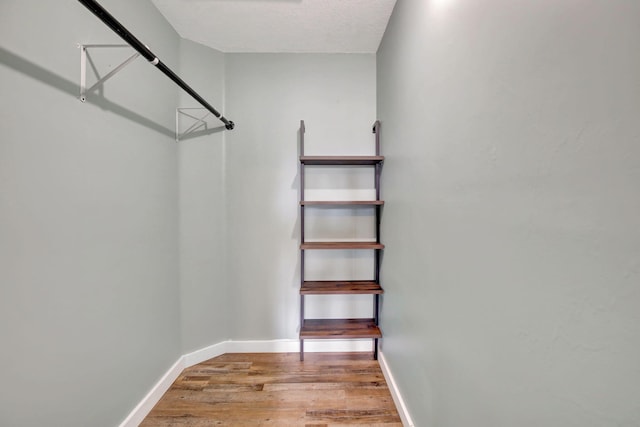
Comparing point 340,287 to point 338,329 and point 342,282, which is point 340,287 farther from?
point 338,329

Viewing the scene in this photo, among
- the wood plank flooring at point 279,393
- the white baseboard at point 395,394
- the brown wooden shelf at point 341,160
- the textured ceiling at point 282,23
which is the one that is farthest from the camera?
the brown wooden shelf at point 341,160

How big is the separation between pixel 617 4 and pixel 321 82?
6.17ft

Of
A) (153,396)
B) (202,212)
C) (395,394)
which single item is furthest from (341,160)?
(153,396)

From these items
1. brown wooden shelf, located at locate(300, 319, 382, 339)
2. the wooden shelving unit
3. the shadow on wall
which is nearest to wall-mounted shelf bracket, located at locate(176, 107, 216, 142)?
the shadow on wall

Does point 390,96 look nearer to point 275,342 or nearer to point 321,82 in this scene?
point 321,82

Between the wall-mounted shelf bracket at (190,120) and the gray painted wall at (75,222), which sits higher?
the wall-mounted shelf bracket at (190,120)

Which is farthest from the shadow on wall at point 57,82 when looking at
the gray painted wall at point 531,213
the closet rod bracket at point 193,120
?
the gray painted wall at point 531,213

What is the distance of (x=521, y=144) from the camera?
0.58m

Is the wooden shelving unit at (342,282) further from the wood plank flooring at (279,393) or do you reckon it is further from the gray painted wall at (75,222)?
the gray painted wall at (75,222)

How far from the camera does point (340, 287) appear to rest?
192cm

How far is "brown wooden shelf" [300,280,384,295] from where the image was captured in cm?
183

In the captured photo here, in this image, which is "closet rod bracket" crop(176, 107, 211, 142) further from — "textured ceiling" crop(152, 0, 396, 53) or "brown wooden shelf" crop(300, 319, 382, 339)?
"brown wooden shelf" crop(300, 319, 382, 339)

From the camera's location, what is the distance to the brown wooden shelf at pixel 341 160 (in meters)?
1.83

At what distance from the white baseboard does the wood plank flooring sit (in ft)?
0.14
